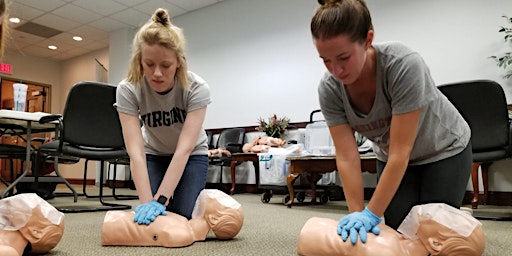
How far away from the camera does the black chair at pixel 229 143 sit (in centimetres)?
438

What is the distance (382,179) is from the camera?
3.44 ft

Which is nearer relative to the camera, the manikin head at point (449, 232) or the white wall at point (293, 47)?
the manikin head at point (449, 232)

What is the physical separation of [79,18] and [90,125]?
13.2 ft

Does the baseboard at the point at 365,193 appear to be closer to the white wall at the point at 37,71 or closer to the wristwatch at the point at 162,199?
the wristwatch at the point at 162,199

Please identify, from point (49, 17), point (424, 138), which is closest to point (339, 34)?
point (424, 138)

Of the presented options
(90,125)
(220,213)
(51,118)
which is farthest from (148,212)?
(51,118)

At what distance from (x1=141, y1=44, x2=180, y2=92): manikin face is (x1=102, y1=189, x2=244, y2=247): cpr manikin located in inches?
17.2

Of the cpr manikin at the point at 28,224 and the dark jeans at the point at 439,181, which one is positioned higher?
the dark jeans at the point at 439,181

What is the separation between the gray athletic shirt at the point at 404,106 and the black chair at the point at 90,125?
1595mm

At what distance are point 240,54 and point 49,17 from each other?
292 centimetres

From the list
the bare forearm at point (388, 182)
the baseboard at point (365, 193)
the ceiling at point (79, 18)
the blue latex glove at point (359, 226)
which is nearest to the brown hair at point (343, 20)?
the bare forearm at point (388, 182)

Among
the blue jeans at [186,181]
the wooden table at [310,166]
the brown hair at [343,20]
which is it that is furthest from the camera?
the wooden table at [310,166]

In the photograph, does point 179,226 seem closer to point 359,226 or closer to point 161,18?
point 359,226

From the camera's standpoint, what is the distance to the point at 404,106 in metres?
1.02
